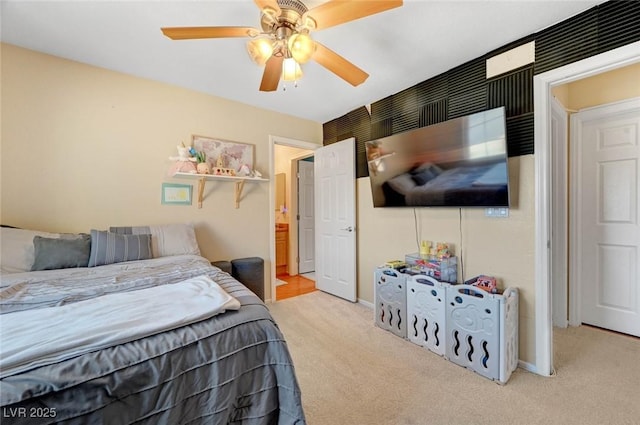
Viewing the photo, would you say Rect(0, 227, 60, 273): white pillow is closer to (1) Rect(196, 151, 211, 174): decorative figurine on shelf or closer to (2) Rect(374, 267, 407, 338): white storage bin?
(1) Rect(196, 151, 211, 174): decorative figurine on shelf

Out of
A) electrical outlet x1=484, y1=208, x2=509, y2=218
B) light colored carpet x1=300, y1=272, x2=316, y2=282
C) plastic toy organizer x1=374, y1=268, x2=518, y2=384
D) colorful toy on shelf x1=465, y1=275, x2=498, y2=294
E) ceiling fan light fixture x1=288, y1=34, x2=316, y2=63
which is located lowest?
light colored carpet x1=300, y1=272, x2=316, y2=282

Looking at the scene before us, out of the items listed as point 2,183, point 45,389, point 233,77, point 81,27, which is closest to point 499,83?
point 233,77

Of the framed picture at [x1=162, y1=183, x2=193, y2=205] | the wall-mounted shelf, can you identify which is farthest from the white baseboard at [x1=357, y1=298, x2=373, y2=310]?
the framed picture at [x1=162, y1=183, x2=193, y2=205]

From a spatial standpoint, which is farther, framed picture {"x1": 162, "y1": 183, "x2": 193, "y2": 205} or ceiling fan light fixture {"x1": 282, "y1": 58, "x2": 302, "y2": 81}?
framed picture {"x1": 162, "y1": 183, "x2": 193, "y2": 205}

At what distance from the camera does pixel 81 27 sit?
6.23ft

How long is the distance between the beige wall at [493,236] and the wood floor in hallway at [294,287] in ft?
4.65

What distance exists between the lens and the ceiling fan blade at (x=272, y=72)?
5.58ft

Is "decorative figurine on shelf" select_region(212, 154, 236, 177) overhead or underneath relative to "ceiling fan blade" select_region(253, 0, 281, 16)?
underneath

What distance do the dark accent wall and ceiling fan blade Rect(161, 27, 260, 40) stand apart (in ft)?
6.03

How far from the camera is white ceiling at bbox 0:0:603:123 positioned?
170 centimetres

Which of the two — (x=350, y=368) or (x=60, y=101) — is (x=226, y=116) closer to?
(x=60, y=101)

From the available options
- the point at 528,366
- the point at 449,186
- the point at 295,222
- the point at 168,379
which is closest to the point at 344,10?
the point at 449,186

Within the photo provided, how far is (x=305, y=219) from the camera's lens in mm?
5098

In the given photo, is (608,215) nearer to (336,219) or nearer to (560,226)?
(560,226)
